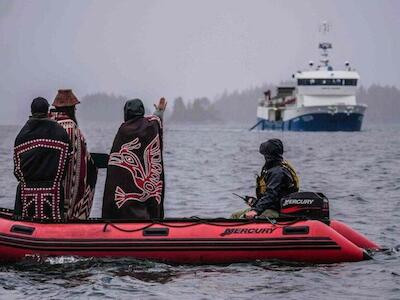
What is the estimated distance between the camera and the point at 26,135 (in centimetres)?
1147

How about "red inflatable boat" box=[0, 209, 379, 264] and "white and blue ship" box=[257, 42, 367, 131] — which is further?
"white and blue ship" box=[257, 42, 367, 131]

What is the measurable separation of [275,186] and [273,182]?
0.05 metres

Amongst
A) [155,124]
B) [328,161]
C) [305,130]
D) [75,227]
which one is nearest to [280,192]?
[155,124]

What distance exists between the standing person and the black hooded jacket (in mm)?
2157

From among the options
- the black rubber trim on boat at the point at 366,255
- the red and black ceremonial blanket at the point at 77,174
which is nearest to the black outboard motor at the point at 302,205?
the black rubber trim on boat at the point at 366,255


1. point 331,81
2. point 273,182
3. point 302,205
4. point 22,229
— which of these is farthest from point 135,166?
point 331,81

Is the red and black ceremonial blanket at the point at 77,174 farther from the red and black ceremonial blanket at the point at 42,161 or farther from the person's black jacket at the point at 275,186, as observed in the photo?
the person's black jacket at the point at 275,186

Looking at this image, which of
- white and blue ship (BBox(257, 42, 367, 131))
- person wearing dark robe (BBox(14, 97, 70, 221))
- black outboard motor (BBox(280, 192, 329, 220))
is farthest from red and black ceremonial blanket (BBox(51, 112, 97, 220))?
white and blue ship (BBox(257, 42, 367, 131))

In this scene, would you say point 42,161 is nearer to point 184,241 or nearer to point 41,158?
point 41,158

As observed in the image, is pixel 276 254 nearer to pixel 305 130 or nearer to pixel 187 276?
pixel 187 276

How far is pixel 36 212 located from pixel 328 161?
29.5 meters

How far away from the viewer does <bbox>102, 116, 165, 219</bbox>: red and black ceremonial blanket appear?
11695 millimetres

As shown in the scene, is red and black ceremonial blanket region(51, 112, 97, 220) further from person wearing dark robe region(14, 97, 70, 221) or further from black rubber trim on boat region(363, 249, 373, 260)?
black rubber trim on boat region(363, 249, 373, 260)

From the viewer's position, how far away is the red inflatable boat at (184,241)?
1129 cm
